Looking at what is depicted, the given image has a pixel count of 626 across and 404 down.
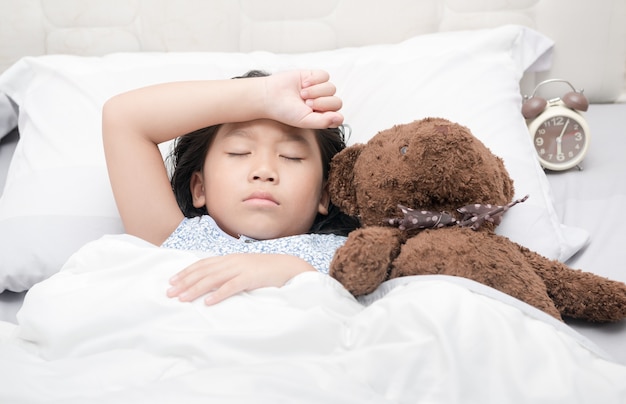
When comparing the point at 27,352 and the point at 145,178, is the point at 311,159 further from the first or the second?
the point at 27,352

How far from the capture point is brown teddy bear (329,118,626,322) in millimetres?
883

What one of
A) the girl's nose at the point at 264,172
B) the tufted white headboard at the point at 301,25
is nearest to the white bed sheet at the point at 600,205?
the tufted white headboard at the point at 301,25

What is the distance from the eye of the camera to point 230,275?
0.90m

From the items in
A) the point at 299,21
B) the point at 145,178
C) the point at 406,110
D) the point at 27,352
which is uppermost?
the point at 299,21

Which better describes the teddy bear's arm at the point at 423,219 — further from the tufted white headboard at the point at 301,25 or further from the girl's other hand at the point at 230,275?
the tufted white headboard at the point at 301,25

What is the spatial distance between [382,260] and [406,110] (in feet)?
1.74

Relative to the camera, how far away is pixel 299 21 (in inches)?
64.8

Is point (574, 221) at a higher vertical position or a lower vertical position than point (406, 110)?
Answer: lower

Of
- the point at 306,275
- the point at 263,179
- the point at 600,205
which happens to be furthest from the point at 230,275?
the point at 600,205

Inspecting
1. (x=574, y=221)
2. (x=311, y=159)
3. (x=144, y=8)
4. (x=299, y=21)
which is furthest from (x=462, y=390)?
(x=144, y=8)

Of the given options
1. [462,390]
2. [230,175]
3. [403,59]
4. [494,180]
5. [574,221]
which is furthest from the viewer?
[403,59]

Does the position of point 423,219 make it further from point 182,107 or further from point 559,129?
point 559,129

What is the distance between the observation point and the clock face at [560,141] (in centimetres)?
140

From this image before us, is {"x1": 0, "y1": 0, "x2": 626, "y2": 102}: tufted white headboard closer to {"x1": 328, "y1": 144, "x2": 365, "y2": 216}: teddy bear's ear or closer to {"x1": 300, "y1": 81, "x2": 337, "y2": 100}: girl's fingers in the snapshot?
{"x1": 300, "y1": 81, "x2": 337, "y2": 100}: girl's fingers
